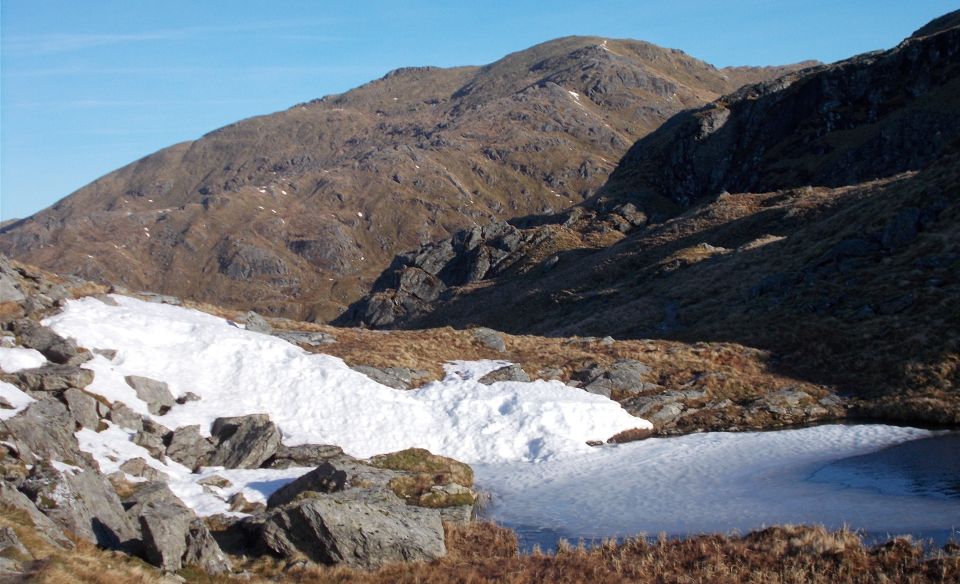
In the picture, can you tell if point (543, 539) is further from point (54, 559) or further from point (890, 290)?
point (890, 290)

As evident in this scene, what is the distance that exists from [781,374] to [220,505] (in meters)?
26.0

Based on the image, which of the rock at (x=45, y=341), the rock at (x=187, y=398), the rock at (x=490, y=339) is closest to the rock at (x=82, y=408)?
the rock at (x=45, y=341)

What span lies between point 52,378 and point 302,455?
8628 mm

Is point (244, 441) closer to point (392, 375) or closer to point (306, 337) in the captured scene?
point (392, 375)

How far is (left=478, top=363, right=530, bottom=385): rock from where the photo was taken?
3281cm

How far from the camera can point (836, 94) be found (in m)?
103

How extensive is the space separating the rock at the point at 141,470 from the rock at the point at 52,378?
14.4 feet

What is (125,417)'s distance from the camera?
2378 centimetres

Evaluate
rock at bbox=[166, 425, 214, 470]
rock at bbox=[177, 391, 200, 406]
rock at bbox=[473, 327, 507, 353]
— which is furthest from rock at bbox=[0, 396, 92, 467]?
rock at bbox=[473, 327, 507, 353]

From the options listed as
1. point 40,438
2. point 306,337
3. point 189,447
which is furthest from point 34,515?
point 306,337

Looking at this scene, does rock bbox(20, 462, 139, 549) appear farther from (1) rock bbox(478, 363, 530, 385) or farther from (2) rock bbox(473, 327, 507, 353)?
(2) rock bbox(473, 327, 507, 353)

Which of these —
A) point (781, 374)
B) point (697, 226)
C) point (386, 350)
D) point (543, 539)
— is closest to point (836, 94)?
point (697, 226)

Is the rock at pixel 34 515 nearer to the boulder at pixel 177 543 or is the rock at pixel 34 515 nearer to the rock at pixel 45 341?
the boulder at pixel 177 543

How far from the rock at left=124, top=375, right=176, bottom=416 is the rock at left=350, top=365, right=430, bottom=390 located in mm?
8112
